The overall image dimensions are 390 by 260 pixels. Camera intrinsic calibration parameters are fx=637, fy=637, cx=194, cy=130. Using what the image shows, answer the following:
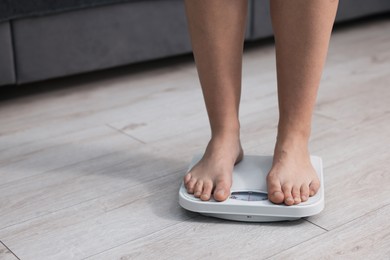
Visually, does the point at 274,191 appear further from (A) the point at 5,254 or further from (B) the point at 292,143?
(A) the point at 5,254

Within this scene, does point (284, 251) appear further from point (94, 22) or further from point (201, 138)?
point (94, 22)

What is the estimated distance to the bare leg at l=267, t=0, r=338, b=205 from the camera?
112cm

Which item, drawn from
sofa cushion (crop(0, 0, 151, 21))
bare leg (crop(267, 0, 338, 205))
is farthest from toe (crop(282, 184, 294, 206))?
sofa cushion (crop(0, 0, 151, 21))

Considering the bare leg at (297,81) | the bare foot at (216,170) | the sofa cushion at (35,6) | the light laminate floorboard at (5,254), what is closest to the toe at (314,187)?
the bare leg at (297,81)

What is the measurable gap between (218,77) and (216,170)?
0.58 ft

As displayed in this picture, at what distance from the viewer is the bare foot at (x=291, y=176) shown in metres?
1.13

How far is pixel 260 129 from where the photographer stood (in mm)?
1629

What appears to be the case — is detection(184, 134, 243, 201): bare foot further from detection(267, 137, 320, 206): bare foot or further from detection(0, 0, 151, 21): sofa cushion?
detection(0, 0, 151, 21): sofa cushion

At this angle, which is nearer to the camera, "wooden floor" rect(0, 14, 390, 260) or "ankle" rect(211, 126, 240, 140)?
"wooden floor" rect(0, 14, 390, 260)

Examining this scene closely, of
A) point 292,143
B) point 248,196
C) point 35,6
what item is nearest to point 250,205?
point 248,196

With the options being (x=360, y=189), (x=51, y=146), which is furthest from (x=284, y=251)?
(x=51, y=146)

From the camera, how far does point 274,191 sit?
3.74 ft

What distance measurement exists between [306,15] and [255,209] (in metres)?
0.35

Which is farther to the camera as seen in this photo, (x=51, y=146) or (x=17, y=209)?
(x=51, y=146)
